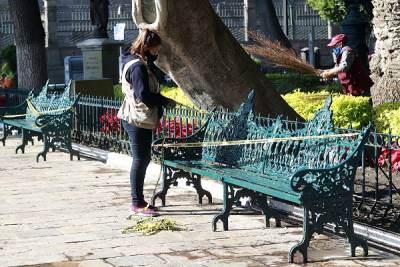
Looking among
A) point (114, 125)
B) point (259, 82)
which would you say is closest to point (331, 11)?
point (114, 125)

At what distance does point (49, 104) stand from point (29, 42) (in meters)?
5.91

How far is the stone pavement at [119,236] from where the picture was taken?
7.95m

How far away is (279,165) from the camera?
906cm

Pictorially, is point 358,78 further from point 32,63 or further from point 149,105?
point 32,63

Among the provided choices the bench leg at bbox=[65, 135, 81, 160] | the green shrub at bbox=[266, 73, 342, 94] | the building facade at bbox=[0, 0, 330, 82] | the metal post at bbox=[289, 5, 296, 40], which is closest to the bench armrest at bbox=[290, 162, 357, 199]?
Answer: the bench leg at bbox=[65, 135, 81, 160]

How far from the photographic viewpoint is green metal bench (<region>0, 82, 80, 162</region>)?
14.8 metres

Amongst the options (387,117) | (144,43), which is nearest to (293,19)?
(387,117)

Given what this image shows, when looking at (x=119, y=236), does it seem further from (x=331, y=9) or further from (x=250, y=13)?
(x=250, y=13)

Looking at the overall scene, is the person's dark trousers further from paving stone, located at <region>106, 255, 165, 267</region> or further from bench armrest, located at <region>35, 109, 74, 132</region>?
bench armrest, located at <region>35, 109, 74, 132</region>

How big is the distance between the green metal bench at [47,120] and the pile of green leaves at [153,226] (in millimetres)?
5584

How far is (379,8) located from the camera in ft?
43.3

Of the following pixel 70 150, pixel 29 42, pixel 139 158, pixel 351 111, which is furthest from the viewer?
pixel 29 42

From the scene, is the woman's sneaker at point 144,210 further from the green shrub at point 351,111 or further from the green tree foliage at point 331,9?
the green tree foliage at point 331,9

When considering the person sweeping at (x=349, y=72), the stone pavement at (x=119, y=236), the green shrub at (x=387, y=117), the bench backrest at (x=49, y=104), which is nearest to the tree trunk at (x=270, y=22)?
the bench backrest at (x=49, y=104)
